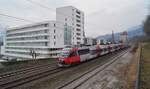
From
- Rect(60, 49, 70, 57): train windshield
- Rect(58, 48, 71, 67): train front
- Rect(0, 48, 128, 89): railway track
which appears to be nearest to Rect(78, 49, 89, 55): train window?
Rect(60, 49, 70, 57): train windshield

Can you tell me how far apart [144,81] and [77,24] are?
7768cm

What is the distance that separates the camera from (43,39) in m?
69.3

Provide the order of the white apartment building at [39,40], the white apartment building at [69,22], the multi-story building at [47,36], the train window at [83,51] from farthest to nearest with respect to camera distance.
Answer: the white apartment building at [69,22] < the multi-story building at [47,36] < the white apartment building at [39,40] < the train window at [83,51]

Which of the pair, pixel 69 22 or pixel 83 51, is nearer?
pixel 83 51

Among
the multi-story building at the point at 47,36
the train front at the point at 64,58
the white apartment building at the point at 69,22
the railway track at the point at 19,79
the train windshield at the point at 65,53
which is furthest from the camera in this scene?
the white apartment building at the point at 69,22

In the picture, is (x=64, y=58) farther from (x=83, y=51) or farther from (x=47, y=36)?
(x=47, y=36)

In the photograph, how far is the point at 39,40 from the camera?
234 ft

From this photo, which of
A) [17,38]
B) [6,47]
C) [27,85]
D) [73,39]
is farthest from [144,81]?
[6,47]

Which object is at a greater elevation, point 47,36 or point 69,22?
point 69,22

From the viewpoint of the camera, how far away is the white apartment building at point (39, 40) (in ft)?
223

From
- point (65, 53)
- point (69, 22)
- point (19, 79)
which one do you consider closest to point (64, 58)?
point (65, 53)

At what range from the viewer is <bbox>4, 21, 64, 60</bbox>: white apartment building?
68000 mm

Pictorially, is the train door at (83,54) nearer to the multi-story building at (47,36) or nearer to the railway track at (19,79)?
the railway track at (19,79)

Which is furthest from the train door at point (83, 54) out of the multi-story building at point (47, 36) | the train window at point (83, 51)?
the multi-story building at point (47, 36)
